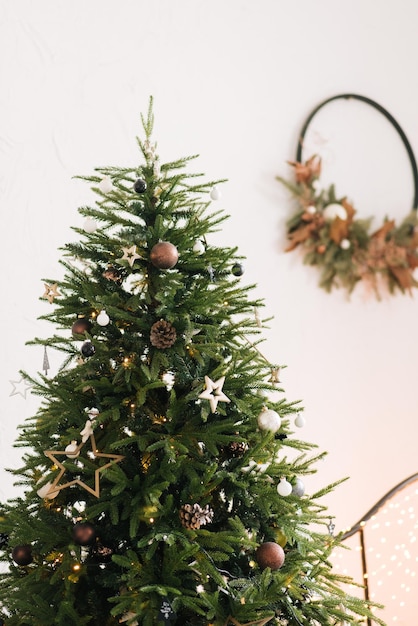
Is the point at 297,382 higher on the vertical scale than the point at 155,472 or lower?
higher

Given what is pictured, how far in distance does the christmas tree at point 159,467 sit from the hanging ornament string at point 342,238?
780mm

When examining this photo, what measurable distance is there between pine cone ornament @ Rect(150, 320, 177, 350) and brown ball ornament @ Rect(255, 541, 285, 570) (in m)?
0.32

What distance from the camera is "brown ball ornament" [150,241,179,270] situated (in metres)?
1.05

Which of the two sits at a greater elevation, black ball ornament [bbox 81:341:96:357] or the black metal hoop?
the black metal hoop

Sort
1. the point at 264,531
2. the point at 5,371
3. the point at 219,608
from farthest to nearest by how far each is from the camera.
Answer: the point at 5,371 → the point at 264,531 → the point at 219,608

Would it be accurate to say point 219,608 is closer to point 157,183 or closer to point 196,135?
point 157,183

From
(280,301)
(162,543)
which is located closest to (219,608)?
(162,543)

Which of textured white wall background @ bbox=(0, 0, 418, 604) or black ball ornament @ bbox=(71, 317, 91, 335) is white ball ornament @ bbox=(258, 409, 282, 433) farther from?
textured white wall background @ bbox=(0, 0, 418, 604)

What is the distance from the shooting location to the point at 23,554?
1.08m

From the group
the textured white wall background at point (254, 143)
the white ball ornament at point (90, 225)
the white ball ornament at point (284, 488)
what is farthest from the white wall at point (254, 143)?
the white ball ornament at point (284, 488)

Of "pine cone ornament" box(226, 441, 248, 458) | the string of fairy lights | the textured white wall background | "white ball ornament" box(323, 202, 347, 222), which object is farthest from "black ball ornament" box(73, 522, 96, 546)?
"white ball ornament" box(323, 202, 347, 222)

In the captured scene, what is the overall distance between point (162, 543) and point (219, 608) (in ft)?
0.44

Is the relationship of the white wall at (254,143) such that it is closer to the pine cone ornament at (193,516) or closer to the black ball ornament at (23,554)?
the black ball ornament at (23,554)

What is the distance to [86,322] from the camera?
44.2 inches
